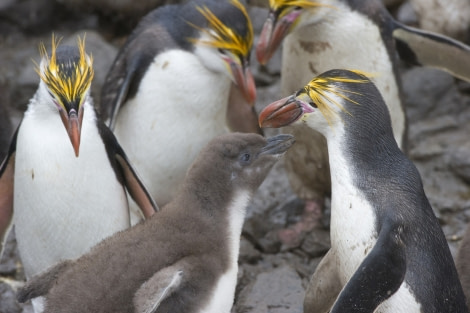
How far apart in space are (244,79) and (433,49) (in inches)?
46.4

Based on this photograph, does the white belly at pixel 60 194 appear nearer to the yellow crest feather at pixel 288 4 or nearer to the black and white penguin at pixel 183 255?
the black and white penguin at pixel 183 255

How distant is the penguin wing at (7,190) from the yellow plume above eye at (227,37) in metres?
1.15

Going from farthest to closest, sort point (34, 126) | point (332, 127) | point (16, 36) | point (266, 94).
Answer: point (16, 36) < point (266, 94) < point (34, 126) < point (332, 127)

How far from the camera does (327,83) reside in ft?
13.7

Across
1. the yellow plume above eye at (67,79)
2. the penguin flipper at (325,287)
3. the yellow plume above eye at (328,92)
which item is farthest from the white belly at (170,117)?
the penguin flipper at (325,287)

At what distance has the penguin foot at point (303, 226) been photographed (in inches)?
221

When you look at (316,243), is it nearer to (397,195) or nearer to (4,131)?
(397,195)

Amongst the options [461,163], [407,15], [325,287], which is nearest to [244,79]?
[325,287]

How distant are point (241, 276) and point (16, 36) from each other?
11.1ft

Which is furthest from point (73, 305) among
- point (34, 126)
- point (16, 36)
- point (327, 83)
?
point (16, 36)

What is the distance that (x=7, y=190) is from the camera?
477cm

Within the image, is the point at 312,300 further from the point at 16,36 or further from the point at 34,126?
the point at 16,36

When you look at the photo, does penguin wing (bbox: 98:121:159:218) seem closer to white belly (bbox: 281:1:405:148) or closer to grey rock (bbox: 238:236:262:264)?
grey rock (bbox: 238:236:262:264)

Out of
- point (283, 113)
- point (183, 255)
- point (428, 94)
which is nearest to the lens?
point (183, 255)
